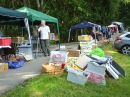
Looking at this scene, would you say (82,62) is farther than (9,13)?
No

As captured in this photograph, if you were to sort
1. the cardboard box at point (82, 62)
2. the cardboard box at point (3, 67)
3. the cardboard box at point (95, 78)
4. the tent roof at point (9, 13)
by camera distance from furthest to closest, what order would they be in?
the tent roof at point (9, 13), the cardboard box at point (3, 67), the cardboard box at point (82, 62), the cardboard box at point (95, 78)

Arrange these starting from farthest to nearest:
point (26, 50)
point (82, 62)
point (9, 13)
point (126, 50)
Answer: point (126, 50) < point (26, 50) < point (9, 13) < point (82, 62)

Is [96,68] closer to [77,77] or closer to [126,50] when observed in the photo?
[77,77]

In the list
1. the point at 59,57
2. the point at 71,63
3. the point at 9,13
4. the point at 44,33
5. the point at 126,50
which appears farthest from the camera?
the point at 126,50

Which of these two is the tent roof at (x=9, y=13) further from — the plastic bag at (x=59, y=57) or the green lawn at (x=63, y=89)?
the green lawn at (x=63, y=89)

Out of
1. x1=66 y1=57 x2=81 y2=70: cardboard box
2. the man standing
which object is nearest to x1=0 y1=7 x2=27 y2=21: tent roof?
the man standing

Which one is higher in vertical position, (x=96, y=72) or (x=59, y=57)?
(x=59, y=57)

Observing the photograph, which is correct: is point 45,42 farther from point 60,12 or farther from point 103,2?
point 103,2

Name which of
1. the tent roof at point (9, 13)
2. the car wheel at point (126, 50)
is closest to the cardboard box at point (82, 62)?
the tent roof at point (9, 13)

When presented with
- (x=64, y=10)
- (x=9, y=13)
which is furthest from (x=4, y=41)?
(x=64, y=10)

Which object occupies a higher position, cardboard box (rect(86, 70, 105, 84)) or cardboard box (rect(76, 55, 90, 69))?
cardboard box (rect(76, 55, 90, 69))

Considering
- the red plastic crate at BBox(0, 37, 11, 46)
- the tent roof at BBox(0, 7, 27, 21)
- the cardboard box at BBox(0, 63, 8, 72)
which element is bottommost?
the cardboard box at BBox(0, 63, 8, 72)

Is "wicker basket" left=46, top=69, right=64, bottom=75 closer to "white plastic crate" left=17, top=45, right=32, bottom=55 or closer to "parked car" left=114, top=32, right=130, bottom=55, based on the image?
"white plastic crate" left=17, top=45, right=32, bottom=55

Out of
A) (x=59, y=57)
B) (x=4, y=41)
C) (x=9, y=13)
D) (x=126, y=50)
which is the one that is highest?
(x=9, y=13)
